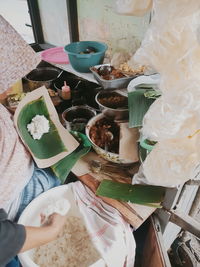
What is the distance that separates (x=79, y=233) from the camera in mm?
1213

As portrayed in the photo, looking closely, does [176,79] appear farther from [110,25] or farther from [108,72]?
[110,25]

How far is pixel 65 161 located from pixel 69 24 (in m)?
1.44

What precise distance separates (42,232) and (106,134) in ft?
2.33

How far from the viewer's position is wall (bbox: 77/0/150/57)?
A: 5.40 ft

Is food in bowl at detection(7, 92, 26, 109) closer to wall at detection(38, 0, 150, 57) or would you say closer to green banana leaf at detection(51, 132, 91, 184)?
green banana leaf at detection(51, 132, 91, 184)

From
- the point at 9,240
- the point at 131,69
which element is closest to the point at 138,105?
the point at 131,69

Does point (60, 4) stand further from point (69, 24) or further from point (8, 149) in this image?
point (8, 149)

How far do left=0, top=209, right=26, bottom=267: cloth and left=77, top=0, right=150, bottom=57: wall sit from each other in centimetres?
154

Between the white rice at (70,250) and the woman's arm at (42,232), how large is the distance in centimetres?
23

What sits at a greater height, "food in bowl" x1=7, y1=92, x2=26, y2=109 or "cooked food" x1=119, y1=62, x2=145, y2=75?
"cooked food" x1=119, y1=62, x2=145, y2=75

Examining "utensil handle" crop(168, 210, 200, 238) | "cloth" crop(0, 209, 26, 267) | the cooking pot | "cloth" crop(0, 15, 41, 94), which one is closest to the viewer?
"cloth" crop(0, 209, 26, 267)

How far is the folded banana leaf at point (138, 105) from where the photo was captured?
1.16m

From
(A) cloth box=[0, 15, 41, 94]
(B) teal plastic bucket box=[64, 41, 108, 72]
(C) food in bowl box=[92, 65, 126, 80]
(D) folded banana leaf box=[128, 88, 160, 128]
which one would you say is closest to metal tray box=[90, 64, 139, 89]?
(C) food in bowl box=[92, 65, 126, 80]

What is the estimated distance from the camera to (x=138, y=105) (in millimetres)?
1186
